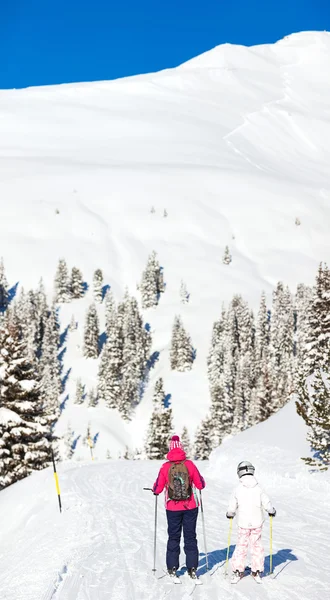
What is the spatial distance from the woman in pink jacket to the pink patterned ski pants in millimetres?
667

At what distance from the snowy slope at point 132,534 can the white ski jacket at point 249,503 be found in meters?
0.95

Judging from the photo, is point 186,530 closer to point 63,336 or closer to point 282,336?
point 282,336

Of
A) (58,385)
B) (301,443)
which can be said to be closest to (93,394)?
(58,385)

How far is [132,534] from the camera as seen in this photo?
41.4 feet

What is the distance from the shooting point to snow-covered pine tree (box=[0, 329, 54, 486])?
24562 millimetres

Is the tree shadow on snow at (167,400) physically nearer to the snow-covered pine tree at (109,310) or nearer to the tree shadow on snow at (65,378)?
the tree shadow on snow at (65,378)

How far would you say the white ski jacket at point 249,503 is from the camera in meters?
8.19

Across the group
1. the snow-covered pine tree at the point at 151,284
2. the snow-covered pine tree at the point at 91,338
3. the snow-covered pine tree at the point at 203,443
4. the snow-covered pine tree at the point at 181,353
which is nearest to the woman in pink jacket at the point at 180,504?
the snow-covered pine tree at the point at 203,443

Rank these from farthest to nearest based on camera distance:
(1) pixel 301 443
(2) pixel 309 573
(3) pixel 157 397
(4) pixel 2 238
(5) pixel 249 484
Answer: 1. (4) pixel 2 238
2. (3) pixel 157 397
3. (1) pixel 301 443
4. (2) pixel 309 573
5. (5) pixel 249 484

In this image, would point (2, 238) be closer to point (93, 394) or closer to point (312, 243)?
point (93, 394)

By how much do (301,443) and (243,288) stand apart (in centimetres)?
11856

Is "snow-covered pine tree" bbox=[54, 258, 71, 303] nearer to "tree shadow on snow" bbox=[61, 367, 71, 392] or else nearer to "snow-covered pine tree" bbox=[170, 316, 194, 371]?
"tree shadow on snow" bbox=[61, 367, 71, 392]

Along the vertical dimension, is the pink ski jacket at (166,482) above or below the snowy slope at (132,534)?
above

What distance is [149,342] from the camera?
114 meters
